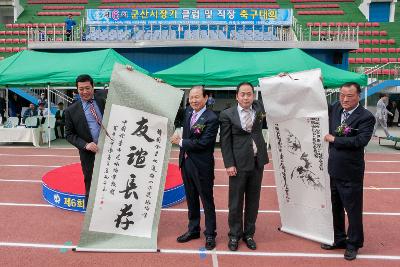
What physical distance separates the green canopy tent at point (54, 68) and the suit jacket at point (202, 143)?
6.77 meters

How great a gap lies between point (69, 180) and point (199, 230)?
8.90ft

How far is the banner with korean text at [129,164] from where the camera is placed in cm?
399

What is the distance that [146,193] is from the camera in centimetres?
408

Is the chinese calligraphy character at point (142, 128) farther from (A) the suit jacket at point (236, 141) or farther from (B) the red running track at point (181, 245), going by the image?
(B) the red running track at point (181, 245)

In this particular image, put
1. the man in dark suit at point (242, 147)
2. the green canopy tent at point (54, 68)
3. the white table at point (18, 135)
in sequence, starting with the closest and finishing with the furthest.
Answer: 1. the man in dark suit at point (242, 147)
2. the green canopy tent at point (54, 68)
3. the white table at point (18, 135)

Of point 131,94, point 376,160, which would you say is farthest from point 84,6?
point 131,94

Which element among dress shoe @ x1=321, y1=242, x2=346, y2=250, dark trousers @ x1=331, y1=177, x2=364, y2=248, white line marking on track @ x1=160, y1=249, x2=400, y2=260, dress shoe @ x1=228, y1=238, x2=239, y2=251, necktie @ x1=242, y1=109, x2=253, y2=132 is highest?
necktie @ x1=242, y1=109, x2=253, y2=132

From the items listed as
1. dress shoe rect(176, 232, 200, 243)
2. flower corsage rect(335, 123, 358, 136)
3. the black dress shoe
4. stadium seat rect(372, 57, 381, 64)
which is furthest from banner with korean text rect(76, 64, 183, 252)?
stadium seat rect(372, 57, 381, 64)

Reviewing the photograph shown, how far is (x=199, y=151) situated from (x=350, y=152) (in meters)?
1.50

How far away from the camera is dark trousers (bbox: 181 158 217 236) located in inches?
→ 156

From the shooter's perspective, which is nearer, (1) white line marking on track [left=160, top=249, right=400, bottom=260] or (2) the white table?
(1) white line marking on track [left=160, top=249, right=400, bottom=260]

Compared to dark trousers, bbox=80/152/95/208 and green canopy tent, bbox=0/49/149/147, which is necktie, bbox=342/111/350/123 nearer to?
dark trousers, bbox=80/152/95/208

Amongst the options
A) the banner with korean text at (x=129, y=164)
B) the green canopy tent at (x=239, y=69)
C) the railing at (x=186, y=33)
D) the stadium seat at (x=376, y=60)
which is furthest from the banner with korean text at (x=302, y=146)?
the stadium seat at (x=376, y=60)

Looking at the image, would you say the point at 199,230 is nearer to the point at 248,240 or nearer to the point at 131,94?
the point at 248,240
